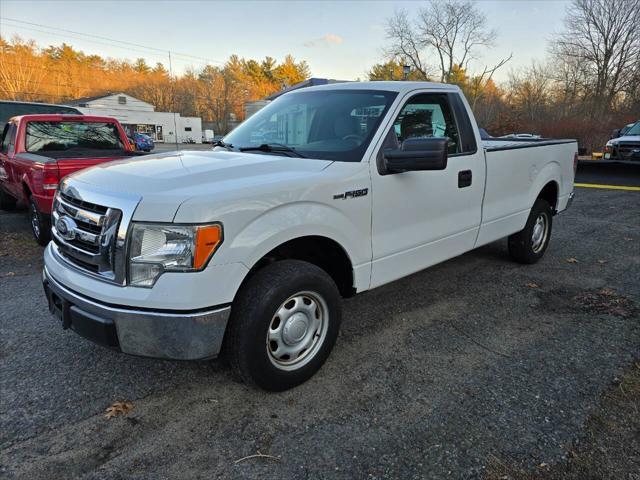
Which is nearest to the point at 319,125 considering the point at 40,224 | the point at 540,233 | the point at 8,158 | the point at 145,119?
the point at 540,233

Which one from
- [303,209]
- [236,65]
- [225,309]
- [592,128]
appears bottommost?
[225,309]

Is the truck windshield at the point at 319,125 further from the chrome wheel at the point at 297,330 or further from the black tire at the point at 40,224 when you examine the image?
the black tire at the point at 40,224

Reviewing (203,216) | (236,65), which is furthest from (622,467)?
(236,65)

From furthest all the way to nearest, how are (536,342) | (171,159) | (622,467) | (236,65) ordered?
(236,65)
(536,342)
(171,159)
(622,467)

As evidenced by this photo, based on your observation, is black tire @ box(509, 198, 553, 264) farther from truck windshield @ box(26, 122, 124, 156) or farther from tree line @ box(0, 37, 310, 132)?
tree line @ box(0, 37, 310, 132)

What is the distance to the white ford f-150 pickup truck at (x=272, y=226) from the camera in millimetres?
2281

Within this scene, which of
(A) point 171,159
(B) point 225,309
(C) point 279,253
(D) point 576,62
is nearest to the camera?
(B) point 225,309

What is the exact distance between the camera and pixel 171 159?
3.13m

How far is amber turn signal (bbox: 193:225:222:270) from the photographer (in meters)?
2.25

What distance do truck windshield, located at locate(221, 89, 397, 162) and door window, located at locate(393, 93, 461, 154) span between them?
189 mm

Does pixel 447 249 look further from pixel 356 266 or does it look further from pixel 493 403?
pixel 493 403

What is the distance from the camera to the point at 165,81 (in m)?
95.8

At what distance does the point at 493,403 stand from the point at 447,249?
149 centimetres

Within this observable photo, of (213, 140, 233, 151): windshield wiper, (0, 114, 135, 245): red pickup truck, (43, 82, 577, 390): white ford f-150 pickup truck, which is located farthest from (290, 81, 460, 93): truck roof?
(0, 114, 135, 245): red pickup truck
